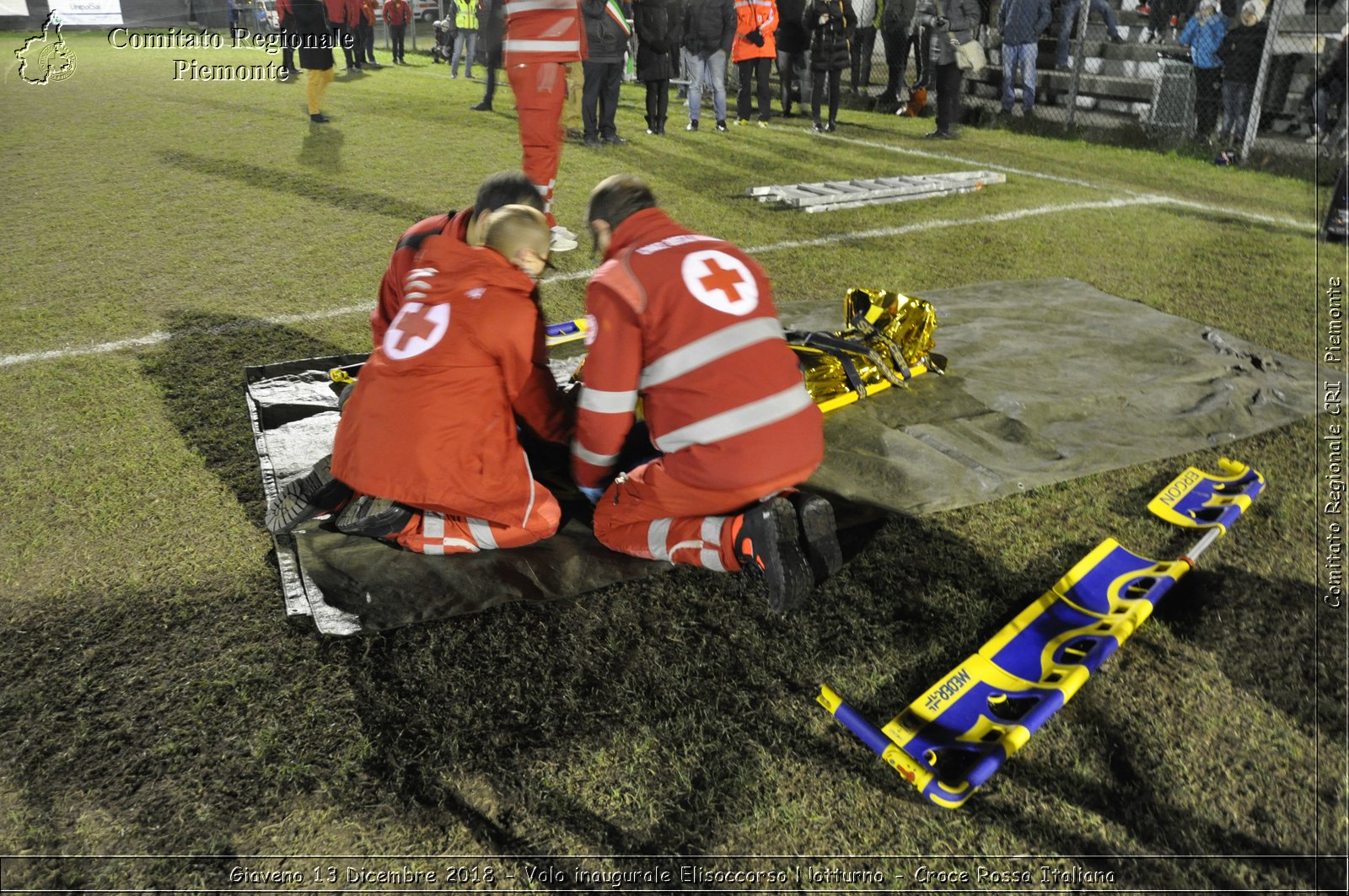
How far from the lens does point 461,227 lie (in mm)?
3561

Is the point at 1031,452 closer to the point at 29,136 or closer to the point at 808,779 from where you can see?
the point at 808,779

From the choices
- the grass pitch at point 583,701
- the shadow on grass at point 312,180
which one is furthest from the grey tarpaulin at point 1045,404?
the shadow on grass at point 312,180

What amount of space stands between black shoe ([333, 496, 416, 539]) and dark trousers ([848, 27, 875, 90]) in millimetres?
15945

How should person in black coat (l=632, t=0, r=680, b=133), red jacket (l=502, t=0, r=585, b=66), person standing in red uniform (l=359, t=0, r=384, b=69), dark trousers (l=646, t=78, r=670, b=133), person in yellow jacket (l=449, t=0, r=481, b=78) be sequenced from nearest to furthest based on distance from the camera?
red jacket (l=502, t=0, r=585, b=66)
person in black coat (l=632, t=0, r=680, b=133)
dark trousers (l=646, t=78, r=670, b=133)
person in yellow jacket (l=449, t=0, r=481, b=78)
person standing in red uniform (l=359, t=0, r=384, b=69)

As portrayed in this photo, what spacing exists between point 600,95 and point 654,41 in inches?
39.0

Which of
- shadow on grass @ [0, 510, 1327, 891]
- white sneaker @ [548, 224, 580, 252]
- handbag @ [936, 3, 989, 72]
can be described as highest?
handbag @ [936, 3, 989, 72]

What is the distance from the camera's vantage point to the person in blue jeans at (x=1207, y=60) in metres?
11.9

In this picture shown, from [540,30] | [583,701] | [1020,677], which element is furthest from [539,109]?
[1020,677]

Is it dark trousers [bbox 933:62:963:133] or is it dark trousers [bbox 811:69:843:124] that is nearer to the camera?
dark trousers [bbox 933:62:963:133]

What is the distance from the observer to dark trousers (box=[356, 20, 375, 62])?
67.8ft

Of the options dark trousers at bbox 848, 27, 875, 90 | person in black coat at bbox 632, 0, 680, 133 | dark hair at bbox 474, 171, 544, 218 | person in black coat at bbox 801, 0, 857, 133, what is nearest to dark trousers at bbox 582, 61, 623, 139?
person in black coat at bbox 632, 0, 680, 133

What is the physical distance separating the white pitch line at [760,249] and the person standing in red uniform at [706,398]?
336cm

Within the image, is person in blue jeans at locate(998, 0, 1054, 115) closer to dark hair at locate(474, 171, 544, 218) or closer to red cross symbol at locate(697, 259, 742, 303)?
dark hair at locate(474, 171, 544, 218)

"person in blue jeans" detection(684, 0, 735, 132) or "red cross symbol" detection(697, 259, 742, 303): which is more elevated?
"person in blue jeans" detection(684, 0, 735, 132)
